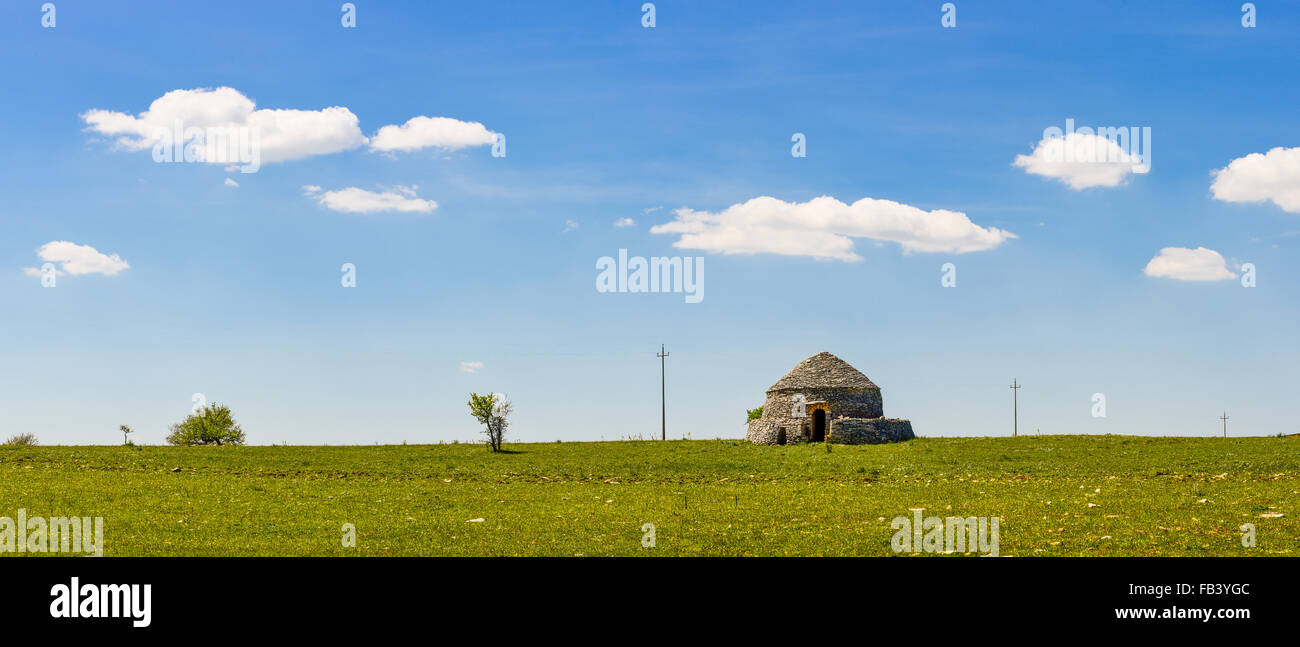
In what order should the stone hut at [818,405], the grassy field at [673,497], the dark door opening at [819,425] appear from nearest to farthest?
the grassy field at [673,497]
the stone hut at [818,405]
the dark door opening at [819,425]

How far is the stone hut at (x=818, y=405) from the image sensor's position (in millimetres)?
64250

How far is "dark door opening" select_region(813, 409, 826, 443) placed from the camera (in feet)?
218

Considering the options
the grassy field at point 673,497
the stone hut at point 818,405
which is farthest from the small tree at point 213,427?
the stone hut at point 818,405

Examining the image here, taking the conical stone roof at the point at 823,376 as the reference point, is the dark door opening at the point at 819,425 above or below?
below

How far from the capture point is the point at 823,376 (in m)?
67.9

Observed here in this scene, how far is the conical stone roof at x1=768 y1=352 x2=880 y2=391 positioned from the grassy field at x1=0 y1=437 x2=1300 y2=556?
43.4 ft

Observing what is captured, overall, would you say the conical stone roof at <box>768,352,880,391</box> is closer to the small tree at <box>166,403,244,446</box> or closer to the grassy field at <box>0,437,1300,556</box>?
the grassy field at <box>0,437,1300,556</box>

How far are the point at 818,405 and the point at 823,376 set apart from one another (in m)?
2.72

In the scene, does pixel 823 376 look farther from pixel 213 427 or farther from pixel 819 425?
pixel 213 427

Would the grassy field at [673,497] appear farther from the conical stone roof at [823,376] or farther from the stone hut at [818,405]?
the conical stone roof at [823,376]
